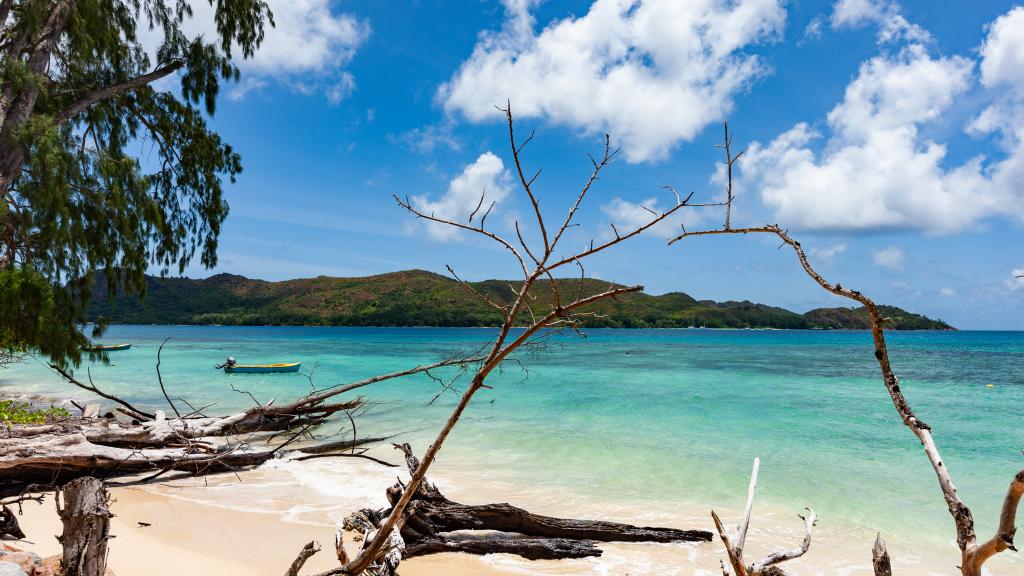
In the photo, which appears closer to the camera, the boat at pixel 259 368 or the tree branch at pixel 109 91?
the tree branch at pixel 109 91

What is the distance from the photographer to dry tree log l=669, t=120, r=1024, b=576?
1238 millimetres

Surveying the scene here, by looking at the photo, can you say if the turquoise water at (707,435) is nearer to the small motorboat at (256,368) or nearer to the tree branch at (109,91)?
the small motorboat at (256,368)

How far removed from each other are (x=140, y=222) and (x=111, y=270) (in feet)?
3.70

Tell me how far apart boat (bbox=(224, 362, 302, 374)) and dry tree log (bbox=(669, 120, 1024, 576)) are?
88.3ft

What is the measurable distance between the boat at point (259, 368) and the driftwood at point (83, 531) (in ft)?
79.9

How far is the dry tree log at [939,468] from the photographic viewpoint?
1.24 m

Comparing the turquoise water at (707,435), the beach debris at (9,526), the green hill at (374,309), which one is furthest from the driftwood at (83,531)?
the green hill at (374,309)

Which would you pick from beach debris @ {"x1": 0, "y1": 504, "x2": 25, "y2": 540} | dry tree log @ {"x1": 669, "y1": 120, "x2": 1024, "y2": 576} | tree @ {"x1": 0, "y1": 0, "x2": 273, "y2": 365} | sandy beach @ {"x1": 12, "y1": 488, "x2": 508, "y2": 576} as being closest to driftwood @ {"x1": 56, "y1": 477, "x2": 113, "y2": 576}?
beach debris @ {"x1": 0, "y1": 504, "x2": 25, "y2": 540}

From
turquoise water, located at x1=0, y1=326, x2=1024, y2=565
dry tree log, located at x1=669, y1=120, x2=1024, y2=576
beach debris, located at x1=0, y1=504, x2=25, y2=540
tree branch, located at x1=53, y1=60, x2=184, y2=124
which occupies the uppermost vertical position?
tree branch, located at x1=53, y1=60, x2=184, y2=124

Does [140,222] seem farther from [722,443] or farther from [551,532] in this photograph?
[722,443]

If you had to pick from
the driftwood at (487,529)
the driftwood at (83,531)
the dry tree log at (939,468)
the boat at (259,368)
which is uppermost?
the dry tree log at (939,468)

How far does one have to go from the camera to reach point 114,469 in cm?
724

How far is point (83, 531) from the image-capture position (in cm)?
287

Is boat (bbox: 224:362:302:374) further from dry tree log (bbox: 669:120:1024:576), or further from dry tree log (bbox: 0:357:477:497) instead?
dry tree log (bbox: 669:120:1024:576)
